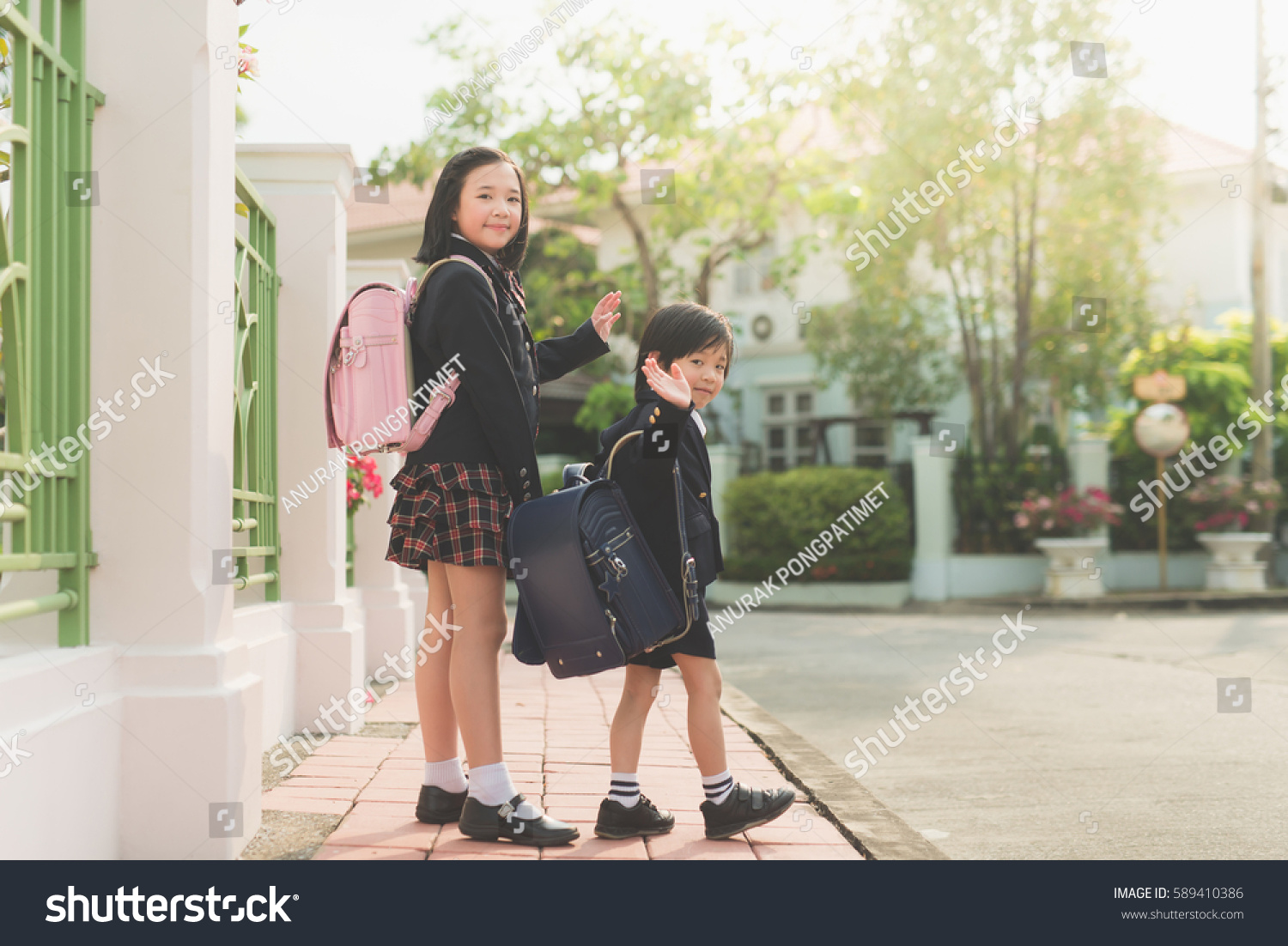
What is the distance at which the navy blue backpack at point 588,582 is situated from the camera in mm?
2742

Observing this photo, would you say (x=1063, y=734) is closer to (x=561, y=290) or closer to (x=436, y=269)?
(x=436, y=269)

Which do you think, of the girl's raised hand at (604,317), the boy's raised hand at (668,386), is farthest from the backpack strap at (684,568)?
the girl's raised hand at (604,317)

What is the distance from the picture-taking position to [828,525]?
15195 mm

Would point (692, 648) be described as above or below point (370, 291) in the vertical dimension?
below

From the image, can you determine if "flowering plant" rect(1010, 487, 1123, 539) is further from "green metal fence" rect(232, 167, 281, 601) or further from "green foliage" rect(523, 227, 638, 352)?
"green metal fence" rect(232, 167, 281, 601)

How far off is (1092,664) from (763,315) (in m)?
14.2

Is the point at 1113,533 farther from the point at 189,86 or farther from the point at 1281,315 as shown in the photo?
the point at 189,86

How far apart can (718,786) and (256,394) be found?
2193 mm

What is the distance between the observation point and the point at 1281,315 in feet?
69.8

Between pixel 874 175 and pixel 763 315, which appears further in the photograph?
pixel 763 315

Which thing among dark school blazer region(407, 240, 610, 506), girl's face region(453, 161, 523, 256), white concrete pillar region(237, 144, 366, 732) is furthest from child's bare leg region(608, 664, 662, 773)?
white concrete pillar region(237, 144, 366, 732)

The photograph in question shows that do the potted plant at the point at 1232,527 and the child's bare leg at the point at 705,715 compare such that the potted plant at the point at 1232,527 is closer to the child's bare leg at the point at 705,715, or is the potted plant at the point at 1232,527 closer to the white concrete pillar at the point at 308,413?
the white concrete pillar at the point at 308,413

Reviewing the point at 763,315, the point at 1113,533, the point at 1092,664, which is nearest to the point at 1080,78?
the point at 1113,533

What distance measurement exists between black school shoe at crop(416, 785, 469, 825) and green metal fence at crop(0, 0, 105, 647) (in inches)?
38.1
